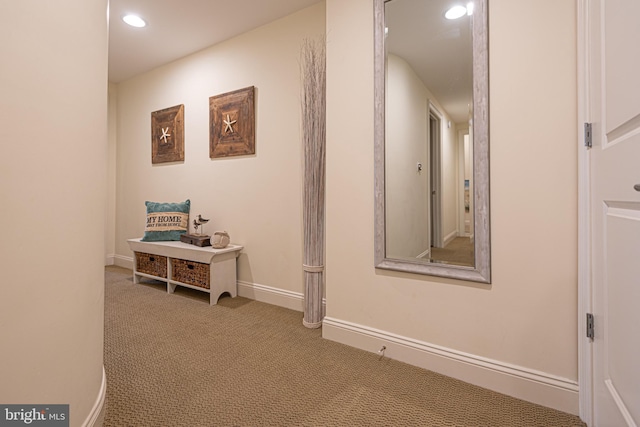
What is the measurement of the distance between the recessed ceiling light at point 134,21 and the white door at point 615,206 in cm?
331

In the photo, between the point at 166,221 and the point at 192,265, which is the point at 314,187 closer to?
the point at 192,265

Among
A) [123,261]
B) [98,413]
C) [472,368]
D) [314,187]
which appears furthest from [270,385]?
[123,261]

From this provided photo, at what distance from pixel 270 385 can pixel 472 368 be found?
1.07 metres

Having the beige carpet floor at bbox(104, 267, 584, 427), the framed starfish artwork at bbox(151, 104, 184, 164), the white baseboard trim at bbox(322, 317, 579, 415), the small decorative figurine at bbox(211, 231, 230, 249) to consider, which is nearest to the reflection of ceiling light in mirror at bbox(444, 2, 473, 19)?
the white baseboard trim at bbox(322, 317, 579, 415)

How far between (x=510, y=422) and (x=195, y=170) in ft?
11.2

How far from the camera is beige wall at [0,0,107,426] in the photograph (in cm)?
83

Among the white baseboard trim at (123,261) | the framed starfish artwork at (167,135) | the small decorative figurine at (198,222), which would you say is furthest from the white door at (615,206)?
the white baseboard trim at (123,261)

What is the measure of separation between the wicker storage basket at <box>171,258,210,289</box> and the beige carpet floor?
1.70ft

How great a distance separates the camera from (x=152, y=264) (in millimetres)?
3285

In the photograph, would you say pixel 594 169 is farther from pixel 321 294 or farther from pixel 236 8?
pixel 236 8

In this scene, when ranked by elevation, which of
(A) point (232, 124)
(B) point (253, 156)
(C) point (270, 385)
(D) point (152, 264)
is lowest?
(C) point (270, 385)

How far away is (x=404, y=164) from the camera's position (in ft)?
6.28

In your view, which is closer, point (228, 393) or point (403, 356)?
point (228, 393)

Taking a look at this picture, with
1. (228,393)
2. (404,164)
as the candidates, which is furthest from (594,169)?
(228,393)
